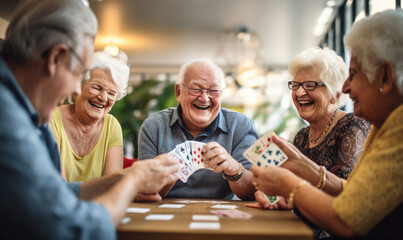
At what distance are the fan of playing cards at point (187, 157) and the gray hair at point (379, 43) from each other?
1.14m

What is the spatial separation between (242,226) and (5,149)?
0.90 m

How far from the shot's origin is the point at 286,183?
64.3 inches

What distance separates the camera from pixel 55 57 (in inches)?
52.4

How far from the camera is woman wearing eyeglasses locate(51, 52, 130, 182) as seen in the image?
2.88m

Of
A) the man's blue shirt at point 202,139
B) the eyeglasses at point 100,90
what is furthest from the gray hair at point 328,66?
the eyeglasses at point 100,90

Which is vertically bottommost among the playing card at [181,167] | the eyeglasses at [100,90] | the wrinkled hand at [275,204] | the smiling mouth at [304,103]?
the wrinkled hand at [275,204]

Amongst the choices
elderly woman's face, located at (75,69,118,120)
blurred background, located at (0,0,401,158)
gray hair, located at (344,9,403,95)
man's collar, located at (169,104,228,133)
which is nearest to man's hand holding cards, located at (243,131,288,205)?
gray hair, located at (344,9,403,95)

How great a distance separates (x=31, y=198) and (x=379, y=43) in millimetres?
1519

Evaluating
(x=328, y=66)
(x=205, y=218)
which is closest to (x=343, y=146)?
(x=328, y=66)

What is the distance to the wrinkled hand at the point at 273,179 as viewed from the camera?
65.2 inches

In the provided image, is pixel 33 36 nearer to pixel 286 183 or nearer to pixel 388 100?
pixel 286 183

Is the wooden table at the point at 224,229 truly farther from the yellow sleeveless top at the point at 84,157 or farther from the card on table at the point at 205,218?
the yellow sleeveless top at the point at 84,157

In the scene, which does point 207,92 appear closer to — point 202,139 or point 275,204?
point 202,139

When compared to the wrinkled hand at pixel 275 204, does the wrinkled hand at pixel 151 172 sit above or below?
above
